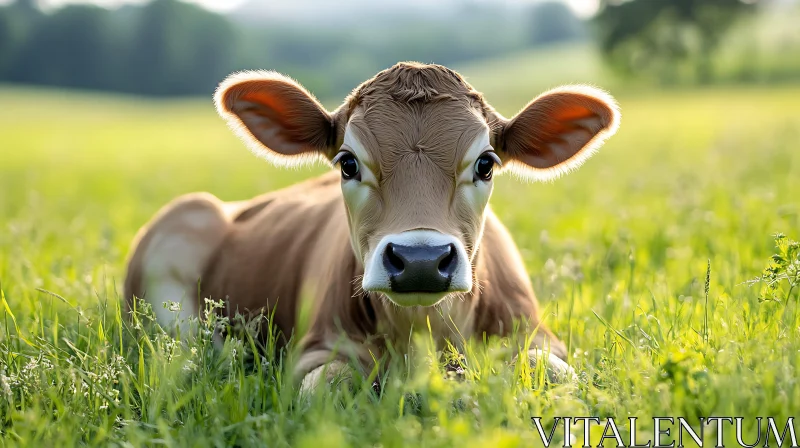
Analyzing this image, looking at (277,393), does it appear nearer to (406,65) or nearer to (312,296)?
(312,296)

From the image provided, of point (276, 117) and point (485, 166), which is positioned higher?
point (276, 117)

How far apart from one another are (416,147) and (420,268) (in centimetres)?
78

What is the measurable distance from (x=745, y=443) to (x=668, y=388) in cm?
34

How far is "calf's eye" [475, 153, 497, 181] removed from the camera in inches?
157

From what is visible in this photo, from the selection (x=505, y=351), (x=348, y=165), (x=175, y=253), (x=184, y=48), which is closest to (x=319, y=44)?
(x=184, y=48)

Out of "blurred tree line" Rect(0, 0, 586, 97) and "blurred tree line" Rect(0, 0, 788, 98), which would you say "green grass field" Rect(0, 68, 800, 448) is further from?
"blurred tree line" Rect(0, 0, 586, 97)

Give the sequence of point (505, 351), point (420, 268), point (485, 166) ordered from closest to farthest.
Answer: point (505, 351) < point (420, 268) < point (485, 166)

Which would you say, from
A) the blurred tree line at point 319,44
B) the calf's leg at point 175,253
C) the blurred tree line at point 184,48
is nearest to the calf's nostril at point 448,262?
the calf's leg at point 175,253

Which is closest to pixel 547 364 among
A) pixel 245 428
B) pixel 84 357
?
pixel 245 428

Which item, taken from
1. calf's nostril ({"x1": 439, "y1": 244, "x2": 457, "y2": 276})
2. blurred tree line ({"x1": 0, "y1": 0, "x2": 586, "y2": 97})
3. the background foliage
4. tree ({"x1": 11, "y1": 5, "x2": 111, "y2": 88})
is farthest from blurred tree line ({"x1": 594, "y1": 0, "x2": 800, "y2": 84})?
tree ({"x1": 11, "y1": 5, "x2": 111, "y2": 88})

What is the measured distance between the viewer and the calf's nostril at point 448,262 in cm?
335

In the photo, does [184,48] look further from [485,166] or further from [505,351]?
[505,351]

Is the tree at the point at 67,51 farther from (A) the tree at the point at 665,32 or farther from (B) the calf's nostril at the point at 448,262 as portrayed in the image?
(B) the calf's nostril at the point at 448,262

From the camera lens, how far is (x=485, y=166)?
404 centimetres
